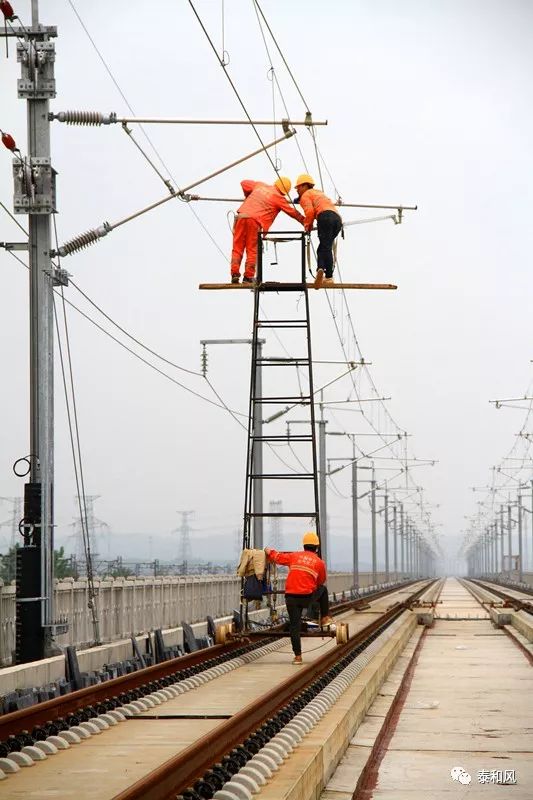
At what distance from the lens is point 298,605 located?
19062 mm

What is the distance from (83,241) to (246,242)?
295cm

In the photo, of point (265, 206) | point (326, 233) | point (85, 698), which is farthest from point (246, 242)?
point (85, 698)

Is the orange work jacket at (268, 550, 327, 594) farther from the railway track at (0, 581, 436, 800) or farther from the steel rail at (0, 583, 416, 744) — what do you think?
the steel rail at (0, 583, 416, 744)

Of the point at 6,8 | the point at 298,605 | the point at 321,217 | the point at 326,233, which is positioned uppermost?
the point at 6,8

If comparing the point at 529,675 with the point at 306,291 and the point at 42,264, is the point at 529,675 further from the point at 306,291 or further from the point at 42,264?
the point at 42,264

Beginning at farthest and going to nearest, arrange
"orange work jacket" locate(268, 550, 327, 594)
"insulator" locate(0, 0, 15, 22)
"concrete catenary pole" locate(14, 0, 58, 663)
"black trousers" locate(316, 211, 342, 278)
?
"black trousers" locate(316, 211, 342, 278) → "orange work jacket" locate(268, 550, 327, 594) → "concrete catenary pole" locate(14, 0, 58, 663) → "insulator" locate(0, 0, 15, 22)

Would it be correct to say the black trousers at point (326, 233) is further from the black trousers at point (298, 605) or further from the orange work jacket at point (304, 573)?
the black trousers at point (298, 605)

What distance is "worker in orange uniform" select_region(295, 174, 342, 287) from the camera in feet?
66.2

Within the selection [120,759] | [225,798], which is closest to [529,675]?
[120,759]

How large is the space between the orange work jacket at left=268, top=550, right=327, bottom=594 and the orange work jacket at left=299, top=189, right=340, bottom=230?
16.1 ft

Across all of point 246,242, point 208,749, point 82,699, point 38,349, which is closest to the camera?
point 208,749

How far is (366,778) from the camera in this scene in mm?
11539

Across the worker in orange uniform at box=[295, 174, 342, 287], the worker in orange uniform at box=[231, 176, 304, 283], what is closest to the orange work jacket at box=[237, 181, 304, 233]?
the worker in orange uniform at box=[231, 176, 304, 283]

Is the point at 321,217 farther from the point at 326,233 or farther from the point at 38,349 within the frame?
the point at 38,349
